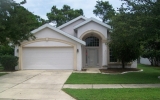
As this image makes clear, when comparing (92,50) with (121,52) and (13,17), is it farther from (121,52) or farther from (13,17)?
(13,17)

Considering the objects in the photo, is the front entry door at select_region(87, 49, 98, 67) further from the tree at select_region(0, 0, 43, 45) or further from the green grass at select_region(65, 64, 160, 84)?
the tree at select_region(0, 0, 43, 45)

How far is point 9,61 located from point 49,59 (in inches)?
150

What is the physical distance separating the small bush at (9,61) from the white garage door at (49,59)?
1.27m

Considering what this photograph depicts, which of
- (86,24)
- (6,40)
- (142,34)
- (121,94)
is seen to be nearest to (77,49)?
(86,24)

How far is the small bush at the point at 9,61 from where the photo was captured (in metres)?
19.4

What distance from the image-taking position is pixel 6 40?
1692cm

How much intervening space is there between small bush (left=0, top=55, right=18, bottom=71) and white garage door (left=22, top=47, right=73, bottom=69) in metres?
1.27

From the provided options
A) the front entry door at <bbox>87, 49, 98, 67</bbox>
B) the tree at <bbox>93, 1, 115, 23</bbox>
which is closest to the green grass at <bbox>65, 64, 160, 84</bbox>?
the front entry door at <bbox>87, 49, 98, 67</bbox>

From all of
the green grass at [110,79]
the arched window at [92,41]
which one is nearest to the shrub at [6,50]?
the arched window at [92,41]

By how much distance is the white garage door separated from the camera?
20781 mm

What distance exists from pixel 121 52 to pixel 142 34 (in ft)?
23.6

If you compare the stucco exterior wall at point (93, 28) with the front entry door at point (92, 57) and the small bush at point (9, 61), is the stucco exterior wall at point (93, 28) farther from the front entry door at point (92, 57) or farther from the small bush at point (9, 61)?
the small bush at point (9, 61)

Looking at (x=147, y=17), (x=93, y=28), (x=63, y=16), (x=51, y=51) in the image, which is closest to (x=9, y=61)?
(x=51, y=51)

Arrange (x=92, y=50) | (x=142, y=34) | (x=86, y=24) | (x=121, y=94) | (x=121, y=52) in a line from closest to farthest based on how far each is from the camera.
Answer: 1. (x=121, y=94)
2. (x=142, y=34)
3. (x=121, y=52)
4. (x=86, y=24)
5. (x=92, y=50)
